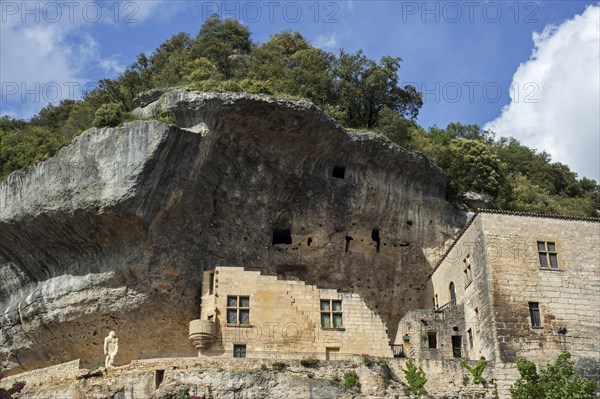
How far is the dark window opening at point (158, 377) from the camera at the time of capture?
31.7m

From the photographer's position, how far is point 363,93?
5031 centimetres

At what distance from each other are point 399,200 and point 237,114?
977 cm

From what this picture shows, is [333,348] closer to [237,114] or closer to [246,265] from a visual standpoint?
[246,265]

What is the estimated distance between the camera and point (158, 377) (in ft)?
105

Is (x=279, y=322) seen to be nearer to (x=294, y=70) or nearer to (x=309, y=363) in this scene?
(x=309, y=363)

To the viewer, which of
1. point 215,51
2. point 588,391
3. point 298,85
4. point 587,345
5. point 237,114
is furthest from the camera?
point 215,51

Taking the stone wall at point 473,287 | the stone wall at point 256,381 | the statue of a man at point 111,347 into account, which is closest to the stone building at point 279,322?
the stone wall at point 256,381

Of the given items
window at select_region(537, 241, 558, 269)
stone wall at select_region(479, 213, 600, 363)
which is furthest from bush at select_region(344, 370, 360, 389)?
window at select_region(537, 241, 558, 269)

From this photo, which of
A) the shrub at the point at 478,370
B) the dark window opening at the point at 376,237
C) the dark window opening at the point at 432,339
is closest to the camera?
the shrub at the point at 478,370

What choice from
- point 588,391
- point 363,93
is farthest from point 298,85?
point 588,391

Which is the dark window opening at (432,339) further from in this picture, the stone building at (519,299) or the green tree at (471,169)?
the green tree at (471,169)

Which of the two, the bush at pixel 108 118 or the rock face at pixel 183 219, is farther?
the bush at pixel 108 118

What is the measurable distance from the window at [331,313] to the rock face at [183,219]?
5.22 meters

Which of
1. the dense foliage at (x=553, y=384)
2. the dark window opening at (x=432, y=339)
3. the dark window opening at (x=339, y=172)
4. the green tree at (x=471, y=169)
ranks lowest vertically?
the dense foliage at (x=553, y=384)
